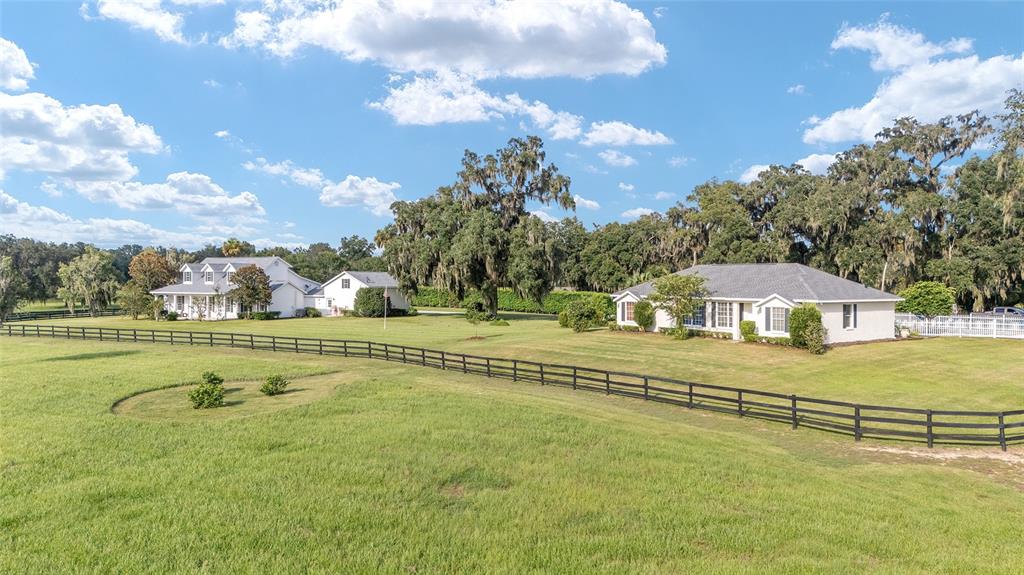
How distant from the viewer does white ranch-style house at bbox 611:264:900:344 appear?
30.5 metres

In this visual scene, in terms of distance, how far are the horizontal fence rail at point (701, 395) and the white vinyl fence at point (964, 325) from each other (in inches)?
643

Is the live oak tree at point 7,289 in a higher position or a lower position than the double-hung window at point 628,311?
higher

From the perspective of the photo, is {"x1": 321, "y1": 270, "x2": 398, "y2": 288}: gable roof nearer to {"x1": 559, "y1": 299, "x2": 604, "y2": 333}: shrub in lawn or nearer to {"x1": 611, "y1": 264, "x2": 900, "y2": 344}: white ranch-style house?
{"x1": 559, "y1": 299, "x2": 604, "y2": 333}: shrub in lawn

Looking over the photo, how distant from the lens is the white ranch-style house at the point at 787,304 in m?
30.5

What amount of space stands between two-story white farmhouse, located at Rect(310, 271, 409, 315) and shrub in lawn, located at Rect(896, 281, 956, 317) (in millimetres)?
45199

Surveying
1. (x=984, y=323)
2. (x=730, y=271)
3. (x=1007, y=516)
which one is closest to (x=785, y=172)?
(x=730, y=271)

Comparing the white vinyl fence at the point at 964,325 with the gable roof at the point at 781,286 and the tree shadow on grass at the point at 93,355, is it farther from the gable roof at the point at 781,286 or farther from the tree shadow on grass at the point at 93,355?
the tree shadow on grass at the point at 93,355

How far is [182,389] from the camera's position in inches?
720

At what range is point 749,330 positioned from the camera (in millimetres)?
31562

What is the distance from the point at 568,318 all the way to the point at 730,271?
1180 centimetres

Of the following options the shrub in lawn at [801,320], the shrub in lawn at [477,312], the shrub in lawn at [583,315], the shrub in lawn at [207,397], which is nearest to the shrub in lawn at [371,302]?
the shrub in lawn at [477,312]

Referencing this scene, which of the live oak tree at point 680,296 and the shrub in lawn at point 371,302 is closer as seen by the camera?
the live oak tree at point 680,296

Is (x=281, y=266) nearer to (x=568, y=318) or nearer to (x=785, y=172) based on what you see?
(x=568, y=318)

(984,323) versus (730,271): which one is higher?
(730,271)
